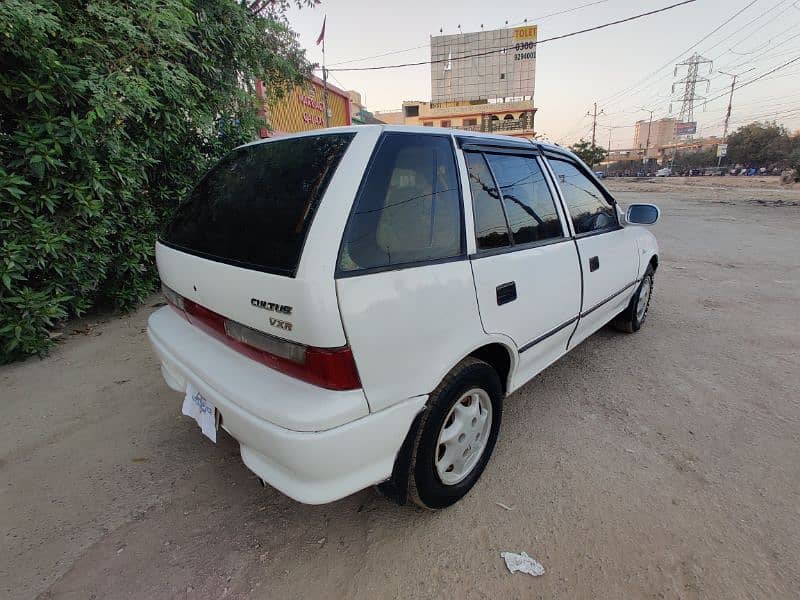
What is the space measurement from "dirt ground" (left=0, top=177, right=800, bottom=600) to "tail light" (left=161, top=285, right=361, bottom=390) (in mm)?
842

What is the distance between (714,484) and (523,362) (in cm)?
109

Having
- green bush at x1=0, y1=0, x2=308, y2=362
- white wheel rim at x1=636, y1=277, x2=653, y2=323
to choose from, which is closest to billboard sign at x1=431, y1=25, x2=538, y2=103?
white wheel rim at x1=636, y1=277, x2=653, y2=323

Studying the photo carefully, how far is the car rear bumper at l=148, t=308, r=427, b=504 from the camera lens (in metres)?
1.35

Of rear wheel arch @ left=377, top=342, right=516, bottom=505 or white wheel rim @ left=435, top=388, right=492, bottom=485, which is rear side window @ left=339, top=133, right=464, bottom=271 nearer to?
rear wheel arch @ left=377, top=342, right=516, bottom=505

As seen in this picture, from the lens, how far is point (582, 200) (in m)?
2.81

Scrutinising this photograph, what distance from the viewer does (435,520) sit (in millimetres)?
1860

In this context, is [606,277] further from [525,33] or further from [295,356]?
[525,33]

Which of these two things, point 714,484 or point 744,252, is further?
point 744,252

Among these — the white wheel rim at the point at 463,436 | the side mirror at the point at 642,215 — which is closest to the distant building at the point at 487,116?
the side mirror at the point at 642,215

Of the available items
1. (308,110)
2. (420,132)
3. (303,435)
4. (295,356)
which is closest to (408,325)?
(295,356)

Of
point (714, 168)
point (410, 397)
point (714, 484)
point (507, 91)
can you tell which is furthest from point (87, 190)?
point (714, 168)

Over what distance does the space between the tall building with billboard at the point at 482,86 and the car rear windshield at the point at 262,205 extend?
52536 mm

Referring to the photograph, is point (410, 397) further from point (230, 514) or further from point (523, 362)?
point (230, 514)

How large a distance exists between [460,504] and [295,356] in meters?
1.16
